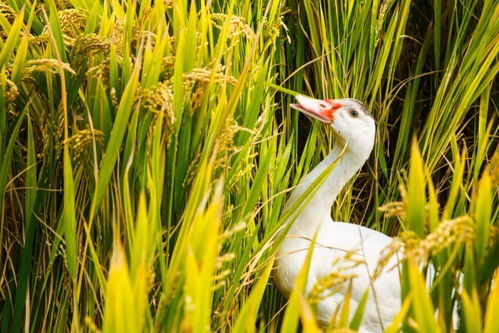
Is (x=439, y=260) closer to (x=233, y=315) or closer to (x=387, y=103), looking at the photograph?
(x=233, y=315)

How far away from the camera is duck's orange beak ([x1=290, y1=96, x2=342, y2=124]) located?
80.4 inches

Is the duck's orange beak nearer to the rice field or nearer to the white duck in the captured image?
the white duck

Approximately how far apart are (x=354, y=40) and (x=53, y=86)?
0.98 meters

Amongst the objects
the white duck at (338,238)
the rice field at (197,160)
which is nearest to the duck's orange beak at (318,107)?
the white duck at (338,238)

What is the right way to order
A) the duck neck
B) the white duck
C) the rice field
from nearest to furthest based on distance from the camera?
the rice field, the white duck, the duck neck

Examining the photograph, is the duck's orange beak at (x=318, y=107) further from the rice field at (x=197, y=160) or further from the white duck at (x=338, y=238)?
the rice field at (x=197, y=160)

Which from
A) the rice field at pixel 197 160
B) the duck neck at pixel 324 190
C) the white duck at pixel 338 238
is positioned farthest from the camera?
the duck neck at pixel 324 190

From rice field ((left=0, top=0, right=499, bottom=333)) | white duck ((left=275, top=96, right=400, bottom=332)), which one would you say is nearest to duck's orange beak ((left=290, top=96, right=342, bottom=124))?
white duck ((left=275, top=96, right=400, bottom=332))

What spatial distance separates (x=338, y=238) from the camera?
2045mm

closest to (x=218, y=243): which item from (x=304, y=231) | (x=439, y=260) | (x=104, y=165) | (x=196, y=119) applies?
(x=439, y=260)

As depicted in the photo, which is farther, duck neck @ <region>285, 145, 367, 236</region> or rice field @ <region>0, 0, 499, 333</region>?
duck neck @ <region>285, 145, 367, 236</region>

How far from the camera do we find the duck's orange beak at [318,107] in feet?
6.70

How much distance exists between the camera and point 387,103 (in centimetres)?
253

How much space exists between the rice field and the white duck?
0.30 ft
